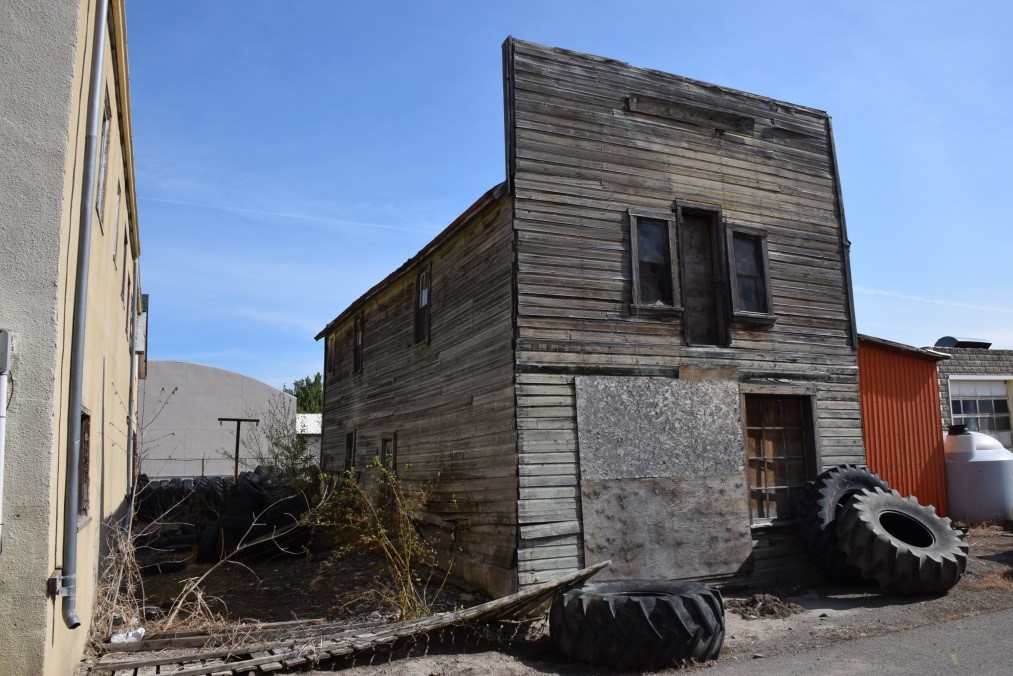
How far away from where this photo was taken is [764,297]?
11.4 metres

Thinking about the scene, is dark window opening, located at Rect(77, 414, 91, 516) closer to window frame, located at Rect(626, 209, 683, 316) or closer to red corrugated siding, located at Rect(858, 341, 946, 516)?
window frame, located at Rect(626, 209, 683, 316)

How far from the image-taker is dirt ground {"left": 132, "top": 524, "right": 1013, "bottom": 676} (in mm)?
7418

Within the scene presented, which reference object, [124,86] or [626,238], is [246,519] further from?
[626,238]

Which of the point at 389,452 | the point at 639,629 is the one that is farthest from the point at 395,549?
the point at 389,452

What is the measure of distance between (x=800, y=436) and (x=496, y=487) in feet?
15.8

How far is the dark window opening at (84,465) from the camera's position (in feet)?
22.9

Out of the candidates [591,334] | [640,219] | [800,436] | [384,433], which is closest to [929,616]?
[800,436]

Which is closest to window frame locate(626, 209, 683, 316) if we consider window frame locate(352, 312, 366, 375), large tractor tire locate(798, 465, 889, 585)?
large tractor tire locate(798, 465, 889, 585)

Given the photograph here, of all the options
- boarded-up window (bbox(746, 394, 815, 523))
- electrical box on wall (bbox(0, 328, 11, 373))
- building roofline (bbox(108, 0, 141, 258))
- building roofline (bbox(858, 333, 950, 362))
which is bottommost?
boarded-up window (bbox(746, 394, 815, 523))

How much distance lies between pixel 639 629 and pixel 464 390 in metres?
4.78

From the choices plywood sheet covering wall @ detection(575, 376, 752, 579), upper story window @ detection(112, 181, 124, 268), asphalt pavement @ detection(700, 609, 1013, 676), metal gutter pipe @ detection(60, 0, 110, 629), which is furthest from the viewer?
plywood sheet covering wall @ detection(575, 376, 752, 579)

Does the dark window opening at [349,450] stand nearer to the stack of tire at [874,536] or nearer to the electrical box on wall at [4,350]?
the stack of tire at [874,536]

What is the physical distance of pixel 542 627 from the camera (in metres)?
8.62

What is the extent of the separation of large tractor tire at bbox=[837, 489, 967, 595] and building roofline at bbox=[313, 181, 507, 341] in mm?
6134
